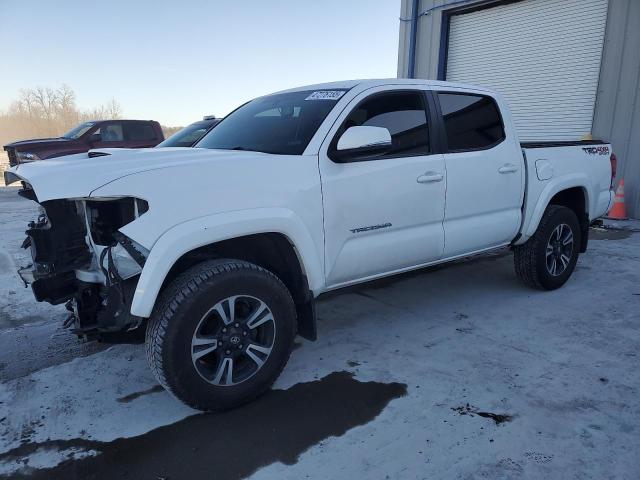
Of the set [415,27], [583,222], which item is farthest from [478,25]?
[583,222]

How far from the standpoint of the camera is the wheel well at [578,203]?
16.0 feet

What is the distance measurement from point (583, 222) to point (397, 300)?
6.99 feet

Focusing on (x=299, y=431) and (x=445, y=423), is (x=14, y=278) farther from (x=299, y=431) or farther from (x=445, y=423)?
(x=445, y=423)

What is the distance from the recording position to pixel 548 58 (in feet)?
33.3

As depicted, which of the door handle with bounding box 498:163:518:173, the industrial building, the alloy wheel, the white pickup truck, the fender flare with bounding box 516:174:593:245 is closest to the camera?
the white pickup truck

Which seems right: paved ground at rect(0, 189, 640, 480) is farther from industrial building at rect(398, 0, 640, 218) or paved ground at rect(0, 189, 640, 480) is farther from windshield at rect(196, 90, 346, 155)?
industrial building at rect(398, 0, 640, 218)

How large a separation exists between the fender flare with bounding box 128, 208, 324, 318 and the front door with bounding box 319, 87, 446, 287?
0.62ft

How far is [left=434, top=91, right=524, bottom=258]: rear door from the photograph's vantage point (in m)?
3.74

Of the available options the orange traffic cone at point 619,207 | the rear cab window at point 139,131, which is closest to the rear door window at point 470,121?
the orange traffic cone at point 619,207

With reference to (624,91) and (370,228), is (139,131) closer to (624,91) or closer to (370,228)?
(370,228)

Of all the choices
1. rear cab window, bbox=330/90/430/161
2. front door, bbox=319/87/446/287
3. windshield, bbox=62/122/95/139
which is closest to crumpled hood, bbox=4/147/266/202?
front door, bbox=319/87/446/287

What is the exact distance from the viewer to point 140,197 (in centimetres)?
237

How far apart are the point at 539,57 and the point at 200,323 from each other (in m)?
10.4

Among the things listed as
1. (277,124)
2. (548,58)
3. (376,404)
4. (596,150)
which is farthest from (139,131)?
(376,404)
